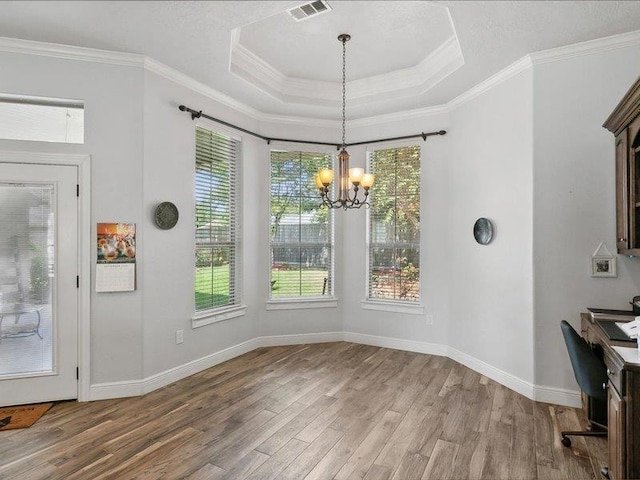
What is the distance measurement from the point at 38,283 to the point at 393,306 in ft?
12.5

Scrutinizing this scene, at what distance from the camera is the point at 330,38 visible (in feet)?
Answer: 11.4

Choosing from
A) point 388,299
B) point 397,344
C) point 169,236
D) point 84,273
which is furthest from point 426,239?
point 84,273

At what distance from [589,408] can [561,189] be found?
176cm

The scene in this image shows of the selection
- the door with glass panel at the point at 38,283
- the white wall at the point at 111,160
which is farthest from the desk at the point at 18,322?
the white wall at the point at 111,160

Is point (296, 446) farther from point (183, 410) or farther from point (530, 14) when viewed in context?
point (530, 14)

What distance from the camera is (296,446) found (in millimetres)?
2512

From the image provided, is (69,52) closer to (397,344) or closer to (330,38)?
(330,38)

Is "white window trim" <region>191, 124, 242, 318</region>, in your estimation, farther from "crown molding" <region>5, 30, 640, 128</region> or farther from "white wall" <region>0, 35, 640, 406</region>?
"crown molding" <region>5, 30, 640, 128</region>

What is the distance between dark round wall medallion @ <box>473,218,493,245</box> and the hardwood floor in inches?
57.0

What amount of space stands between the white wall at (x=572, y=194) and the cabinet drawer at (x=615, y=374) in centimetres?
109

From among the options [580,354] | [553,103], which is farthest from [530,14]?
[580,354]

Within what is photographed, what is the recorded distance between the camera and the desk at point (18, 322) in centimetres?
300

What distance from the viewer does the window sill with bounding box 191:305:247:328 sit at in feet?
12.8

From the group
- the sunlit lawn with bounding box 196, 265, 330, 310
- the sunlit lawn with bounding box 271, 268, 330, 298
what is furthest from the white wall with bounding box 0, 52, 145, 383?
the sunlit lawn with bounding box 271, 268, 330, 298
